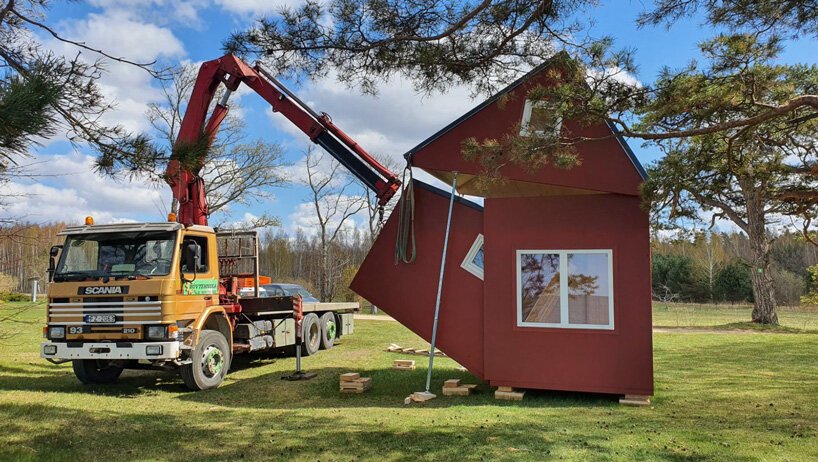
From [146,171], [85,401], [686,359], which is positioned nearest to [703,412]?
[686,359]

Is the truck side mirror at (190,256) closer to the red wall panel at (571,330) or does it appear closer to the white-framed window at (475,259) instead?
the white-framed window at (475,259)

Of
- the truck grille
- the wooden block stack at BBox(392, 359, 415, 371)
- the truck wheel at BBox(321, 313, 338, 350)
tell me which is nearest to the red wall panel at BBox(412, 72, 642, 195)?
the wooden block stack at BBox(392, 359, 415, 371)

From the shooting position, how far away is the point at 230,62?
35.3 ft

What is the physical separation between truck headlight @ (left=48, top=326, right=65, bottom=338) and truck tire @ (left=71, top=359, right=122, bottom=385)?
671 mm

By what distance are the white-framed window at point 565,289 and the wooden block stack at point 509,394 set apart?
923mm

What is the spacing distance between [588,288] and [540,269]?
683mm

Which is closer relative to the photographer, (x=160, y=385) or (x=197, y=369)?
(x=197, y=369)

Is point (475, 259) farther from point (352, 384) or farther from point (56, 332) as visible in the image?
point (56, 332)

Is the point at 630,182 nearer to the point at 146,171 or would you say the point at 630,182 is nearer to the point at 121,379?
the point at 146,171

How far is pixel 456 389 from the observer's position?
848 cm

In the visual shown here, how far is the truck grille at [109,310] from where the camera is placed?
8188mm

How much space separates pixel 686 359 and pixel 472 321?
22.0 feet

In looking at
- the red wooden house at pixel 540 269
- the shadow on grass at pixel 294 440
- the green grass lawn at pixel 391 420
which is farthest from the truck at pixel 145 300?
the red wooden house at pixel 540 269

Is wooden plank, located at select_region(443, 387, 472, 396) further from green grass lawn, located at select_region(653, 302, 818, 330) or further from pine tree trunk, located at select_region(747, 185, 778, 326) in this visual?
pine tree trunk, located at select_region(747, 185, 778, 326)
